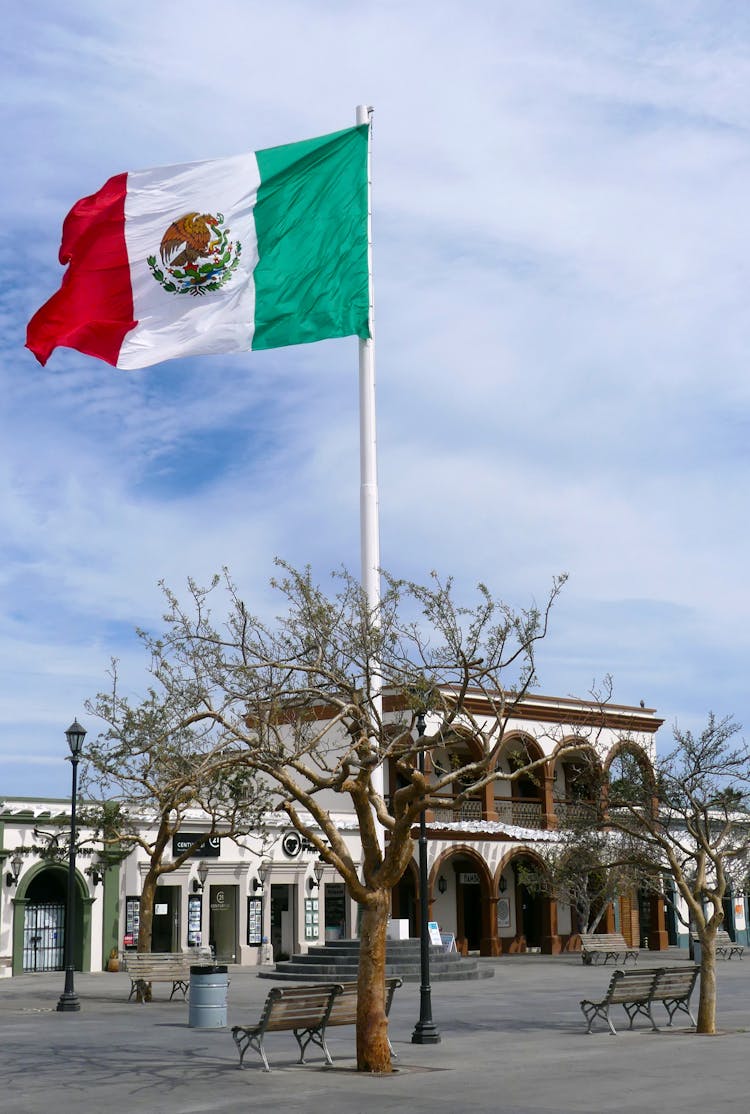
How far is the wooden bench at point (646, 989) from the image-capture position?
21938mm

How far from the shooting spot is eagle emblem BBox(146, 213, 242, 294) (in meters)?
24.9

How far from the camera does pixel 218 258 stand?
25.1 m

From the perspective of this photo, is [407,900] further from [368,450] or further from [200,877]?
[368,450]

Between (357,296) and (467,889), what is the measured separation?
31.9 m

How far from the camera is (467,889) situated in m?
51.4

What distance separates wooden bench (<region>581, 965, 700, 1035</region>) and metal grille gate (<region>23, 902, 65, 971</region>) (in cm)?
2145

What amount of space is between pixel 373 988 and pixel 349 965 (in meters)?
17.4

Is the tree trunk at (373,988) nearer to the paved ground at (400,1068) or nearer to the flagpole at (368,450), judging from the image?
the paved ground at (400,1068)

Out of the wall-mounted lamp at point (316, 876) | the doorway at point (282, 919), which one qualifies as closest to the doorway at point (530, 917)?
the wall-mounted lamp at point (316, 876)

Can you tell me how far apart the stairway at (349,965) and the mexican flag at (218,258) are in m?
16.5

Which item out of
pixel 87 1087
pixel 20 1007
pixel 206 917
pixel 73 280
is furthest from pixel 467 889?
pixel 87 1087

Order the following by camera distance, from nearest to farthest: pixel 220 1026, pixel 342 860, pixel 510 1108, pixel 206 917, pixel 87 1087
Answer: pixel 510 1108 → pixel 87 1087 → pixel 342 860 → pixel 220 1026 → pixel 206 917

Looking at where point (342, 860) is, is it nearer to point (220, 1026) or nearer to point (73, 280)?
point (220, 1026)

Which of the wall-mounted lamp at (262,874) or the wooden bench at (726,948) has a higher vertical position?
the wall-mounted lamp at (262,874)
